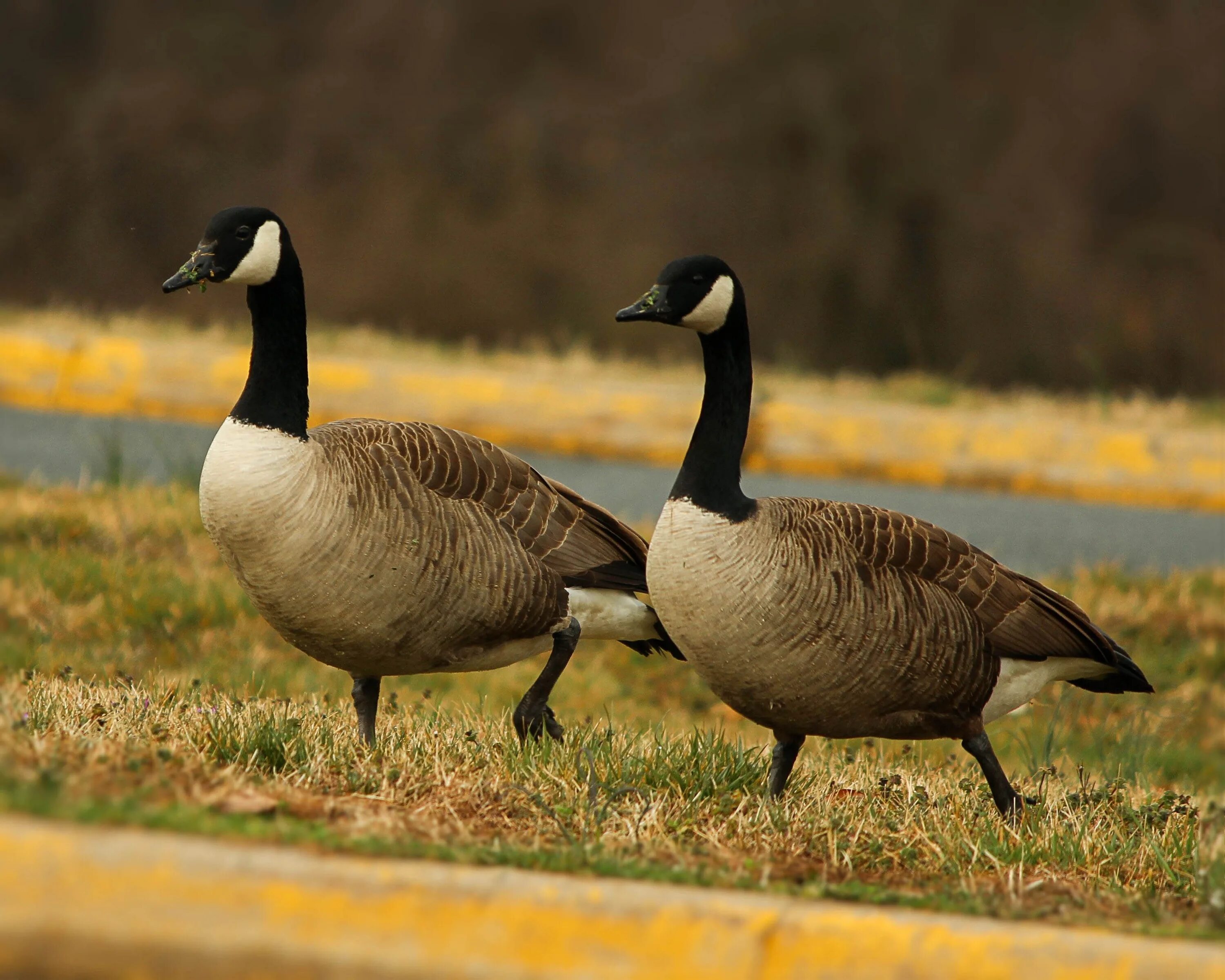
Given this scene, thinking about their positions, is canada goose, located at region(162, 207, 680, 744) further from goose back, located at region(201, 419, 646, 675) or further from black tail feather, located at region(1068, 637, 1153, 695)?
black tail feather, located at region(1068, 637, 1153, 695)

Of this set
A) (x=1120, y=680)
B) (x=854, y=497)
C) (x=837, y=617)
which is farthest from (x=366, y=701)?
(x=854, y=497)

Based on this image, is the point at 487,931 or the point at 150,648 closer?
the point at 487,931

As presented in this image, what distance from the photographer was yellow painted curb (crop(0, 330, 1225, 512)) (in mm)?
9734

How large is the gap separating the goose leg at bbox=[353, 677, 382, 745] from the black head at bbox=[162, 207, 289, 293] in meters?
1.28

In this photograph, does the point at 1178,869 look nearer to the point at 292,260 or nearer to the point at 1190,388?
the point at 292,260

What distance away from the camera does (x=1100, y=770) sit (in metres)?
5.62

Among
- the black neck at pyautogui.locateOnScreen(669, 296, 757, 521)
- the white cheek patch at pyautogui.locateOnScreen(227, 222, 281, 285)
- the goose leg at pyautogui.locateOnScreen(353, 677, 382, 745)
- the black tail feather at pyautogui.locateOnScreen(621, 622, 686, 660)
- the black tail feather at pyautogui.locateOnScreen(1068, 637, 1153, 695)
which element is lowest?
the goose leg at pyautogui.locateOnScreen(353, 677, 382, 745)

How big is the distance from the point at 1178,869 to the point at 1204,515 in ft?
19.6

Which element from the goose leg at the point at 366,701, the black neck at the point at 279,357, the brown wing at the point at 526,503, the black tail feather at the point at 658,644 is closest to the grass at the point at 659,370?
the black tail feather at the point at 658,644

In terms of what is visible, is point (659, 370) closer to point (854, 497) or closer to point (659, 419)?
point (659, 419)

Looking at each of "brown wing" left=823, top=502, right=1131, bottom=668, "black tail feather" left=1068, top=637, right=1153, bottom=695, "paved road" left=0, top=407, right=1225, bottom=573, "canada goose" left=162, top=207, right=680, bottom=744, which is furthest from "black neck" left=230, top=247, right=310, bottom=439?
"paved road" left=0, top=407, right=1225, bottom=573

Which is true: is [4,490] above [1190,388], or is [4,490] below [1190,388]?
below

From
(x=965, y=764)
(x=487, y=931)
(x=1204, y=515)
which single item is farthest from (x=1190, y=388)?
(x=487, y=931)

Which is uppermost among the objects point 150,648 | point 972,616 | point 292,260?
point 292,260
